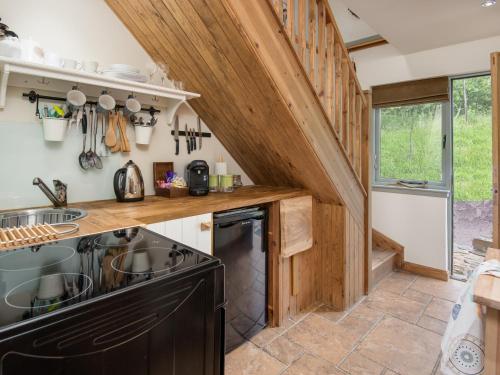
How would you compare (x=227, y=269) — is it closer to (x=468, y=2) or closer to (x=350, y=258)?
(x=350, y=258)

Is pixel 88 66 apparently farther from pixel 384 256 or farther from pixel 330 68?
pixel 384 256

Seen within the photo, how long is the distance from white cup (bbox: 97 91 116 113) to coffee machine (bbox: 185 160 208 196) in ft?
2.07

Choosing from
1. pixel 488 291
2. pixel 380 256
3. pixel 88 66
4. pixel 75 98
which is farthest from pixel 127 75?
pixel 380 256

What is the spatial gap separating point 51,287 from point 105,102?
1415 mm

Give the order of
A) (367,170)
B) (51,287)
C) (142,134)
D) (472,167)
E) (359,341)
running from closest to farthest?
1. (51,287)
2. (142,134)
3. (359,341)
4. (367,170)
5. (472,167)

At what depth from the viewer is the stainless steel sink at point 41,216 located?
5.17 ft

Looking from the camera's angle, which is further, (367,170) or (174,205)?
(367,170)

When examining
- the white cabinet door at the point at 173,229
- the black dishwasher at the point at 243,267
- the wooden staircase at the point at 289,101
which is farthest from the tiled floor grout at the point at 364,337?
the white cabinet door at the point at 173,229

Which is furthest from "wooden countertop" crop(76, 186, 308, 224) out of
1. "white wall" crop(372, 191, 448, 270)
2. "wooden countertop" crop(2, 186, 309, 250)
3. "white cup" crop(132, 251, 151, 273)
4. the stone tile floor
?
"white wall" crop(372, 191, 448, 270)

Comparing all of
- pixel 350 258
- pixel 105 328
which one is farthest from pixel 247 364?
pixel 105 328

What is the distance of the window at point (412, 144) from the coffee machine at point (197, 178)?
2453 millimetres

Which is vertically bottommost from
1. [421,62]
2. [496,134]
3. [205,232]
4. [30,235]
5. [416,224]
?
[416,224]

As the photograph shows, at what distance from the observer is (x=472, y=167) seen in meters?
3.20

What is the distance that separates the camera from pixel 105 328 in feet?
2.49
